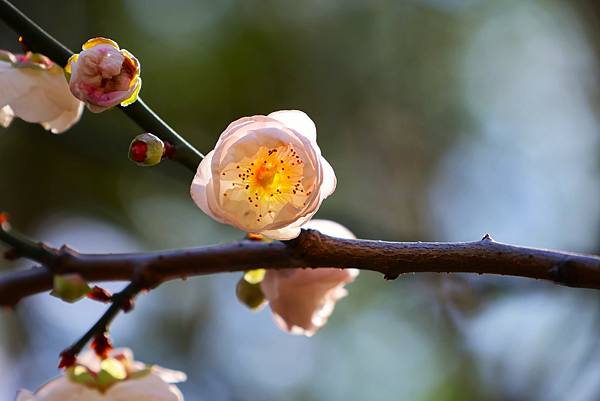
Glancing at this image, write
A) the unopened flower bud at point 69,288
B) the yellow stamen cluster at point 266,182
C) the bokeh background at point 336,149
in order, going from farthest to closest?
the bokeh background at point 336,149 < the yellow stamen cluster at point 266,182 < the unopened flower bud at point 69,288

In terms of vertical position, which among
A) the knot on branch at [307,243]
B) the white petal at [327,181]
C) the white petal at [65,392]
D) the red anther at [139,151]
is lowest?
the white petal at [65,392]

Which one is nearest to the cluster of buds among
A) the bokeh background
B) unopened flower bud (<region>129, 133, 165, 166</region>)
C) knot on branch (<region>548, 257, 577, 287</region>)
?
unopened flower bud (<region>129, 133, 165, 166</region>)

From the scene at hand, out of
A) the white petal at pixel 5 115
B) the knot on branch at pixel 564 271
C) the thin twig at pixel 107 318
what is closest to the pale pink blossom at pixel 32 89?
the white petal at pixel 5 115

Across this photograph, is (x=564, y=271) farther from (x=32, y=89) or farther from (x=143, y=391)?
(x=32, y=89)

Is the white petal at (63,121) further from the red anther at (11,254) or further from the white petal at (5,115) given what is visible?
the red anther at (11,254)

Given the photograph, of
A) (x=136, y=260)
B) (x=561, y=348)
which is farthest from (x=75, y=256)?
(x=561, y=348)

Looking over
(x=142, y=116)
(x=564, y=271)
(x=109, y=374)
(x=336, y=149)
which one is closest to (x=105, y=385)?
(x=109, y=374)

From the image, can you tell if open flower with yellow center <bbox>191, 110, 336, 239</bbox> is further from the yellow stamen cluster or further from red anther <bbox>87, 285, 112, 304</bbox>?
red anther <bbox>87, 285, 112, 304</bbox>
